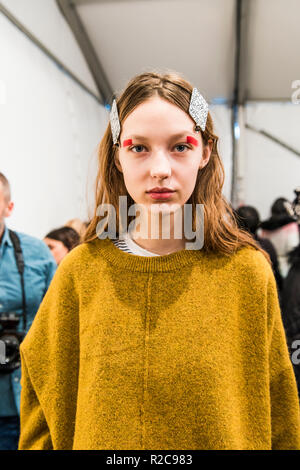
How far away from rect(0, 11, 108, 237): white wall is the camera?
0.96 m

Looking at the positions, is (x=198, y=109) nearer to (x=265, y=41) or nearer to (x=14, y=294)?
(x=14, y=294)

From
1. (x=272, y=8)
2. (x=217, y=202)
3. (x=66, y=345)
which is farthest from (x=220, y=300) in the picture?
(x=272, y=8)

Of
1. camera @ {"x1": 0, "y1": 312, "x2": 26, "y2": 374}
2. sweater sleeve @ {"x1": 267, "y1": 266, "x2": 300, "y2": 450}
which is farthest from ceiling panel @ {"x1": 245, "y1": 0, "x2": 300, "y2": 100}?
camera @ {"x1": 0, "y1": 312, "x2": 26, "y2": 374}

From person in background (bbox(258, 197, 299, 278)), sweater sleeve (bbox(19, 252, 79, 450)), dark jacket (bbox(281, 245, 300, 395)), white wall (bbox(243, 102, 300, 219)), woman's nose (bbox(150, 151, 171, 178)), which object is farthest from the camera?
white wall (bbox(243, 102, 300, 219))

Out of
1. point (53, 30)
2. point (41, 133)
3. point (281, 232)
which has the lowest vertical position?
point (281, 232)

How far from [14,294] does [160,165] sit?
1085 millimetres

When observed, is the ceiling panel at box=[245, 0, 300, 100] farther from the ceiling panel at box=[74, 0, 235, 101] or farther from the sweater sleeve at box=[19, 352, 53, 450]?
the sweater sleeve at box=[19, 352, 53, 450]

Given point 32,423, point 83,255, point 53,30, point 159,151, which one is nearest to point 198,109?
point 159,151

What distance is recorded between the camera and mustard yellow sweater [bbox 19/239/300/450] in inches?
26.7

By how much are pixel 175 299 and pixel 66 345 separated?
254 millimetres

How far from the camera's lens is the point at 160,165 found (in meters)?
0.65

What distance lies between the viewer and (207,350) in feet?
2.25

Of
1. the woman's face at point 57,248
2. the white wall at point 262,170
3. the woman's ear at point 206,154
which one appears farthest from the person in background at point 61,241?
the white wall at point 262,170

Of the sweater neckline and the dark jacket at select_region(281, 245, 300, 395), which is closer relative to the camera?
the sweater neckline
